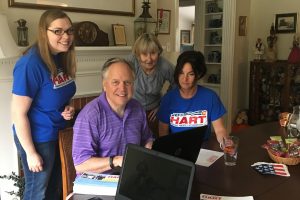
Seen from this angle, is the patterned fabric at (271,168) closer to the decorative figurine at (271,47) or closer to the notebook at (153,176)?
the notebook at (153,176)

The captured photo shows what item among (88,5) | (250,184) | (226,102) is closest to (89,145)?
(250,184)

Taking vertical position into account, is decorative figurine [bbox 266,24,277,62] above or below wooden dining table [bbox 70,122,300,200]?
above

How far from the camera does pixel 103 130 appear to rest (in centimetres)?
155

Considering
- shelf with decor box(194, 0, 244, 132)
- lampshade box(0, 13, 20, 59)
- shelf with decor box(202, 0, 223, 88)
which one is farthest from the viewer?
shelf with decor box(202, 0, 223, 88)

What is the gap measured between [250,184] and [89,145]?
727mm

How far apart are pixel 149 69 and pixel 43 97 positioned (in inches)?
38.4

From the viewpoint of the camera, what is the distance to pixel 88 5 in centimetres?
295

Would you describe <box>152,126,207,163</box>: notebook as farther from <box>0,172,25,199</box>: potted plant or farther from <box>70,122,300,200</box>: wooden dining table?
<box>0,172,25,199</box>: potted plant

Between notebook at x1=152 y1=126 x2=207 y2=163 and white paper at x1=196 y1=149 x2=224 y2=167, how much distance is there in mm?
216

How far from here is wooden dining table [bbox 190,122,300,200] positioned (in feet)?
4.41

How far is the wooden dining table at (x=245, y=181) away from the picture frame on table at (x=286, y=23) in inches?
137

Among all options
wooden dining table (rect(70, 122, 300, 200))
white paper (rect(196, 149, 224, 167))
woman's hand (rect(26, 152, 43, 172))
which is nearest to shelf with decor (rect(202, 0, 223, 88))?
white paper (rect(196, 149, 224, 167))

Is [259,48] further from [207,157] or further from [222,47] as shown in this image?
[207,157]

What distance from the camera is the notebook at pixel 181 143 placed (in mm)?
1247
